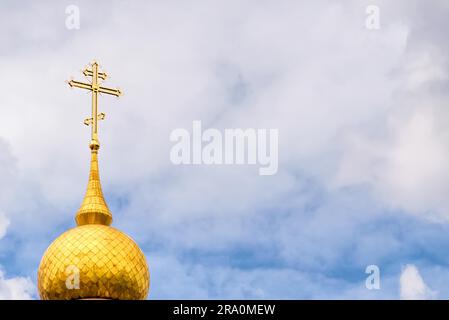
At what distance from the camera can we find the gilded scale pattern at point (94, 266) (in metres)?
56.5

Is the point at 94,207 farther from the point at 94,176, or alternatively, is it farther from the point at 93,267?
the point at 93,267

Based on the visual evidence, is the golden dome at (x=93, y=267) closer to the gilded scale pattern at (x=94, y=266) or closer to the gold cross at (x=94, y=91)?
the gilded scale pattern at (x=94, y=266)

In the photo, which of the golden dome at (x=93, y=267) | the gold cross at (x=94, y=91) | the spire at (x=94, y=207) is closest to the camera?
the golden dome at (x=93, y=267)

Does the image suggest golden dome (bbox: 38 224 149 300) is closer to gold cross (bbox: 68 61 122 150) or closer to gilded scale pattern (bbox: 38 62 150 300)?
gilded scale pattern (bbox: 38 62 150 300)

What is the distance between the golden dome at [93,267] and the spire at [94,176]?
80.8 inches

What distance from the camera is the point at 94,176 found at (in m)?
63.5

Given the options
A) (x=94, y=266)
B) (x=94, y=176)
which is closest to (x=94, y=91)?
(x=94, y=176)

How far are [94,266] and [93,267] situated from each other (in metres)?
0.07

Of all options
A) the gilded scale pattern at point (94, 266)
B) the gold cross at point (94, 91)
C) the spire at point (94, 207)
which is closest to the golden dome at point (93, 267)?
the gilded scale pattern at point (94, 266)

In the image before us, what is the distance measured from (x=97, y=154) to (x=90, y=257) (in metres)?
9.20

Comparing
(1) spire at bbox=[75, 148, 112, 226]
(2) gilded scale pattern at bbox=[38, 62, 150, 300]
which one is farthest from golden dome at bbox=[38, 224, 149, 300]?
(1) spire at bbox=[75, 148, 112, 226]

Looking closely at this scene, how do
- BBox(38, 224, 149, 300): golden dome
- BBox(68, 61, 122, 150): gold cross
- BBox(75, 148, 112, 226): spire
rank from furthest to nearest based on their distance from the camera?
BBox(68, 61, 122, 150): gold cross, BBox(75, 148, 112, 226): spire, BBox(38, 224, 149, 300): golden dome

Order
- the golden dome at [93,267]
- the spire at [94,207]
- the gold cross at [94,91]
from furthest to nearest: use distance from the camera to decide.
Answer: the gold cross at [94,91] → the spire at [94,207] → the golden dome at [93,267]

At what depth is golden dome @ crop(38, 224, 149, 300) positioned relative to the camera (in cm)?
5644
